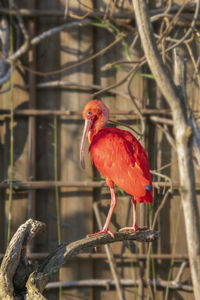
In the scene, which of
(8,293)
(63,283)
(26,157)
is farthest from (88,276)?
(8,293)

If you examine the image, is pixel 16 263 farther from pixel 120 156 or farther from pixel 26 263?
pixel 120 156

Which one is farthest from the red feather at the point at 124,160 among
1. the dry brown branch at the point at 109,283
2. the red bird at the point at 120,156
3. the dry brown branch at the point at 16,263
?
the dry brown branch at the point at 109,283

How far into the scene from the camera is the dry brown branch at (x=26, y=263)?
3.34ft

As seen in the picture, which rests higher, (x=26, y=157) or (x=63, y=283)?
(x=26, y=157)

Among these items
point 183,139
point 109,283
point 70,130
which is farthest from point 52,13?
point 183,139

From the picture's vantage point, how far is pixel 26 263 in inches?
43.5

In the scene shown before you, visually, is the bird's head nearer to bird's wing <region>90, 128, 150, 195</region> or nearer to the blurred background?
bird's wing <region>90, 128, 150, 195</region>

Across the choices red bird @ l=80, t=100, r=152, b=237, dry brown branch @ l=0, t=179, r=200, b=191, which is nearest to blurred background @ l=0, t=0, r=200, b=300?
dry brown branch @ l=0, t=179, r=200, b=191

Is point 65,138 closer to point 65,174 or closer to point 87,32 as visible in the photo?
point 65,174

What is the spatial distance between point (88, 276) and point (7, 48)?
1.26 meters

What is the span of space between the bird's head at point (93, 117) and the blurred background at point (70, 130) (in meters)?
1.45

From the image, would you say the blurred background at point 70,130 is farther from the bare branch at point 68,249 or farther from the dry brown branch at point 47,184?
the bare branch at point 68,249

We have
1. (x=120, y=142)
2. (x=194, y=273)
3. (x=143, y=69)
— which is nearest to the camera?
(x=120, y=142)

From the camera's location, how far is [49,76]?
2463 millimetres
